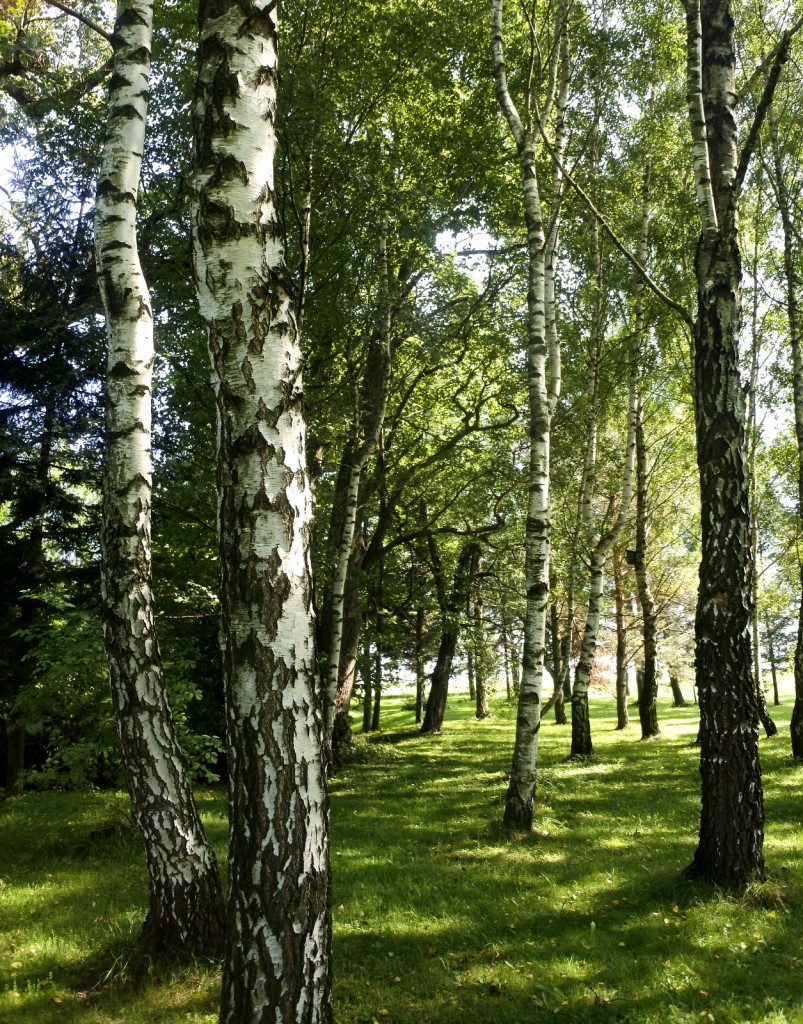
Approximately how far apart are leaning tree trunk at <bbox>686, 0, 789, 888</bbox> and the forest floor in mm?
534

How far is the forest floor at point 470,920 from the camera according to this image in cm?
489

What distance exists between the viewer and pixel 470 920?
6449mm

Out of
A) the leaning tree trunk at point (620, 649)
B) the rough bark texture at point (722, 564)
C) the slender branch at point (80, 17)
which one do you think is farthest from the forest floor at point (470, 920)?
the leaning tree trunk at point (620, 649)

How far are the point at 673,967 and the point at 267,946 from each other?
3.64m

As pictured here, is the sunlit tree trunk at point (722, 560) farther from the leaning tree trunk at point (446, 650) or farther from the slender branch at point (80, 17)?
the leaning tree trunk at point (446, 650)

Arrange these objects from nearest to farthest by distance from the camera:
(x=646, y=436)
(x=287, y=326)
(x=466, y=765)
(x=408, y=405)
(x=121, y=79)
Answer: (x=287, y=326)
(x=121, y=79)
(x=466, y=765)
(x=408, y=405)
(x=646, y=436)

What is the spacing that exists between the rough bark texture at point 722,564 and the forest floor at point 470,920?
0.48 metres

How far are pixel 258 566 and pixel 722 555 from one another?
4.94 meters

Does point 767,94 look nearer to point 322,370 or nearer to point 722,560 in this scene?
point 722,560

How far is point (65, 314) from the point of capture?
44.2ft

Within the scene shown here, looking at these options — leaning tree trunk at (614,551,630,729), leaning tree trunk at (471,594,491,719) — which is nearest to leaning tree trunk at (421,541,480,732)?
leaning tree trunk at (471,594,491,719)

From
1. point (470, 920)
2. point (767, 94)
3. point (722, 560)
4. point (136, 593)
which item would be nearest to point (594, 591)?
point (722, 560)

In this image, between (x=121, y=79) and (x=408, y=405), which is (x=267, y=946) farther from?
(x=408, y=405)

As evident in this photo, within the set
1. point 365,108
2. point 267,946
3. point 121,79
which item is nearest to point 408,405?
point 365,108
